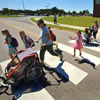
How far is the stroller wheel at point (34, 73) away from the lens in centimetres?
325

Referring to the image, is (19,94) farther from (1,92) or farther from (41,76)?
(41,76)

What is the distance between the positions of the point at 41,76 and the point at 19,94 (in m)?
1.01

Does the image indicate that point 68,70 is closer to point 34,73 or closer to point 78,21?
point 34,73

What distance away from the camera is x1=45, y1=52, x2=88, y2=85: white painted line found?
11.5ft

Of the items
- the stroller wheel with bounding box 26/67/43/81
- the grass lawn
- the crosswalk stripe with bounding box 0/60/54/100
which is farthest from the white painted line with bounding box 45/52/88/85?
the grass lawn

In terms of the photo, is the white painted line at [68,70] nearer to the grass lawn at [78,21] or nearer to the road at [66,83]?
the road at [66,83]

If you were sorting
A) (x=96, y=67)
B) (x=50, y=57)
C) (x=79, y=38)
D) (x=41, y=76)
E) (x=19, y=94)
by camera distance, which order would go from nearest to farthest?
(x=19, y=94) → (x=41, y=76) → (x=96, y=67) → (x=79, y=38) → (x=50, y=57)

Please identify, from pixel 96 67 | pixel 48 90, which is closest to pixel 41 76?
pixel 48 90

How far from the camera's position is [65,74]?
148 inches

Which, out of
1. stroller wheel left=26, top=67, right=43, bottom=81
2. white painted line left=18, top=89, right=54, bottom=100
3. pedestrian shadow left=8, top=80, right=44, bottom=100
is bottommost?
white painted line left=18, top=89, right=54, bottom=100

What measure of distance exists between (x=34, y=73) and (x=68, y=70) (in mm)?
1431

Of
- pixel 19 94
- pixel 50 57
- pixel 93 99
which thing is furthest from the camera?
pixel 50 57

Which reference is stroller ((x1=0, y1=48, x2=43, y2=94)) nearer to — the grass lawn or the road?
the road

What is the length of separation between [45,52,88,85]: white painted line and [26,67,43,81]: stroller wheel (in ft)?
3.02
